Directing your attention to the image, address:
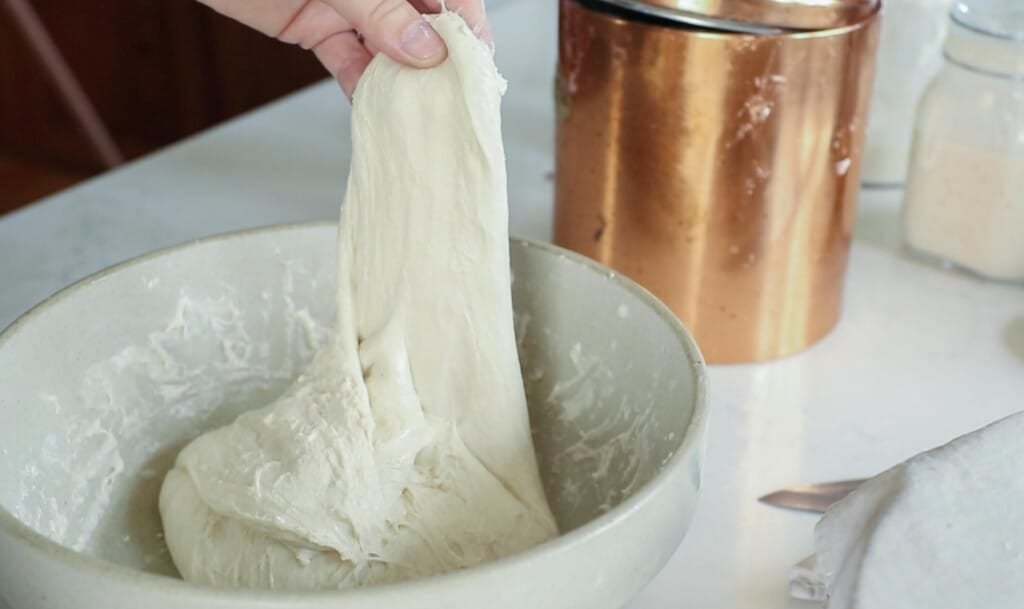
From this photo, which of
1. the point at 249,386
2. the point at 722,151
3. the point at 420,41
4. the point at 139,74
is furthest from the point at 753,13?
the point at 139,74

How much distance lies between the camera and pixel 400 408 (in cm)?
57

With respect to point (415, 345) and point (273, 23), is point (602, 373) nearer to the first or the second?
point (415, 345)

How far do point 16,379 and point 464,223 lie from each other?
8.3 inches

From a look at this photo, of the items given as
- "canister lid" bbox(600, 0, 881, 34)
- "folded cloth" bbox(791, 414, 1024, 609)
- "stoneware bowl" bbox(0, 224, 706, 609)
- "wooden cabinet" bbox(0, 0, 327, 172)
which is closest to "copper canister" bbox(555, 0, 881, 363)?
"canister lid" bbox(600, 0, 881, 34)

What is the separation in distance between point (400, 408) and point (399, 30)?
0.58 feet

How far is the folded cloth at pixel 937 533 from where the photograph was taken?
1.55 ft

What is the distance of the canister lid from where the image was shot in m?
0.63

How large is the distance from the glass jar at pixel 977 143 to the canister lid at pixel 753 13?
14 cm

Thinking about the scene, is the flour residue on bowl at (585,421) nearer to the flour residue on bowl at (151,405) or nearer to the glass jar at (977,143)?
the flour residue on bowl at (151,405)

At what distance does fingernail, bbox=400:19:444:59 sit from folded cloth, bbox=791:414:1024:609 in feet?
0.87

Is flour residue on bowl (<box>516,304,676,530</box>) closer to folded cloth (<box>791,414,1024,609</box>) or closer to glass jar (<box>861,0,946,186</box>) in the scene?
folded cloth (<box>791,414,1024,609</box>)

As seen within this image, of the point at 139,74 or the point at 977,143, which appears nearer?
the point at 977,143

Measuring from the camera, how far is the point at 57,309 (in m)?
0.55

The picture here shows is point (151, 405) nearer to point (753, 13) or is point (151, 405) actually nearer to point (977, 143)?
point (753, 13)
